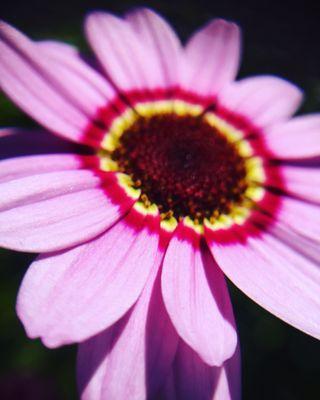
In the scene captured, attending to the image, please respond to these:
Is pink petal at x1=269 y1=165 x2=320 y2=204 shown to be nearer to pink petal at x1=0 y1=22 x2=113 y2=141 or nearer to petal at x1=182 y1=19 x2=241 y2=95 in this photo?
petal at x1=182 y1=19 x2=241 y2=95

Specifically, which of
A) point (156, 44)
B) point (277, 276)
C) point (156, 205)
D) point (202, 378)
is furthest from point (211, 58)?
point (202, 378)

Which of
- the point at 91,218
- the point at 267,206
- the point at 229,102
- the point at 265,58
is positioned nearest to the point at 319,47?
the point at 265,58

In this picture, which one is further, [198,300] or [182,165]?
[182,165]

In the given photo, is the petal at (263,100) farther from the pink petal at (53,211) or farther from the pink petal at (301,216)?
the pink petal at (53,211)

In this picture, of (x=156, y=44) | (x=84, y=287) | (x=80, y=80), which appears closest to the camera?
(x=84, y=287)

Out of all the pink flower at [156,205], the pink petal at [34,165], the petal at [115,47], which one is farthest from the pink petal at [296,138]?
the pink petal at [34,165]

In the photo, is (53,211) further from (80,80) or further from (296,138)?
(296,138)

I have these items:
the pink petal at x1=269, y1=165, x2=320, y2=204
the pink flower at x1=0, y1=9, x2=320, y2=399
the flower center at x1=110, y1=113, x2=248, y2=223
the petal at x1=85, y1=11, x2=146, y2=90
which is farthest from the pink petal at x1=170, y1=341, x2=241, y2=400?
the petal at x1=85, y1=11, x2=146, y2=90
